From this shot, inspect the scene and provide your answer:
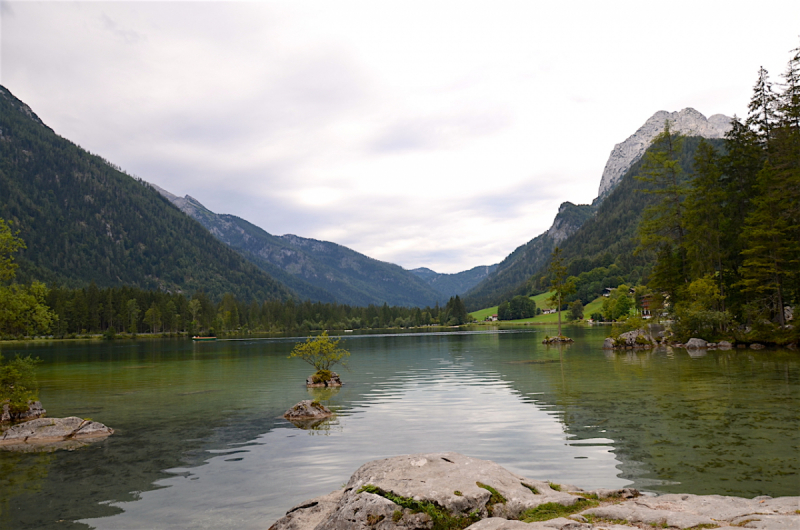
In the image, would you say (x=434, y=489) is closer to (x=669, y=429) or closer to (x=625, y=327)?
(x=669, y=429)

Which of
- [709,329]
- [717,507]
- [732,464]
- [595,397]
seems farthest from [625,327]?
[717,507]

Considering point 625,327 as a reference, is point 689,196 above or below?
above

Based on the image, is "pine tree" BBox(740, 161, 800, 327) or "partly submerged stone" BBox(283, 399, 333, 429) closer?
"partly submerged stone" BBox(283, 399, 333, 429)

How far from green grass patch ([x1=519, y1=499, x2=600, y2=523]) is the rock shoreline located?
2 cm

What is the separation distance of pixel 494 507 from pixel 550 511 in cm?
121

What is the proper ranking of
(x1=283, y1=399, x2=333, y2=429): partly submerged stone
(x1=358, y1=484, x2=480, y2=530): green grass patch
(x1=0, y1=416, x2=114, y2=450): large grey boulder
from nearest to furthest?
(x1=358, y1=484, x2=480, y2=530): green grass patch, (x1=0, y1=416, x2=114, y2=450): large grey boulder, (x1=283, y1=399, x2=333, y2=429): partly submerged stone

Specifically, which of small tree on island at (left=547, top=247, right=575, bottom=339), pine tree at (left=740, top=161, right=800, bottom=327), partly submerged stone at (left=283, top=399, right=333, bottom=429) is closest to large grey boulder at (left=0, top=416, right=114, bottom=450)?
partly submerged stone at (left=283, top=399, right=333, bottom=429)

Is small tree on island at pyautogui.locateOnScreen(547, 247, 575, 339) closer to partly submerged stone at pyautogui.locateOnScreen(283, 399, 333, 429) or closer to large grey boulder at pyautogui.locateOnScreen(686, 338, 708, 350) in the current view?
large grey boulder at pyautogui.locateOnScreen(686, 338, 708, 350)

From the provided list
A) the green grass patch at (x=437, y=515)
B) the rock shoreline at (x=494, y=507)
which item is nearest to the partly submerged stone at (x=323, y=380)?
the rock shoreline at (x=494, y=507)

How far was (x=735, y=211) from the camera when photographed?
73875 mm

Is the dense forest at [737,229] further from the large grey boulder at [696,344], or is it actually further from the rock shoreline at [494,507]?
the rock shoreline at [494,507]

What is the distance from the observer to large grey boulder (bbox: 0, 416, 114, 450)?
83.6 feet

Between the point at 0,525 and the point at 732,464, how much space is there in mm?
24333

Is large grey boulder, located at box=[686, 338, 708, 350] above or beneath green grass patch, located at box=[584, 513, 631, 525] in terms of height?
beneath
